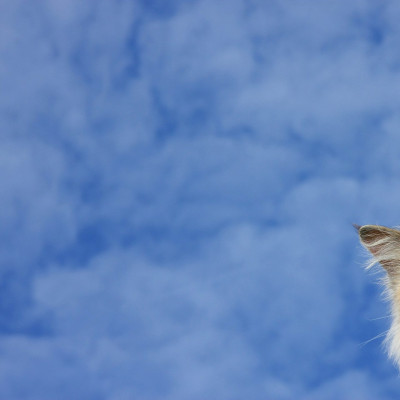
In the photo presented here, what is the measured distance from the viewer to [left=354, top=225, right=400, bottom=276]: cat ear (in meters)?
7.02

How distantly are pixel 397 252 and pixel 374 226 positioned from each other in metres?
0.54

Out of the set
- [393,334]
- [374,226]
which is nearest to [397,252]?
[374,226]

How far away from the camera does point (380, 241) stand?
7.08m

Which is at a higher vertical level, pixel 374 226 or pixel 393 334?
pixel 374 226

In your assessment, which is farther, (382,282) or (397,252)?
(382,282)

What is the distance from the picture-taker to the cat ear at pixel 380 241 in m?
7.02

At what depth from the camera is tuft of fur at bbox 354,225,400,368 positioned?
707cm

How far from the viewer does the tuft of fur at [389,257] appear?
7.07 metres

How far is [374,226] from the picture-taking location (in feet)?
22.9

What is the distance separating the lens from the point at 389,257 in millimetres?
7273

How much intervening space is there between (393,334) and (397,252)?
39.8 inches

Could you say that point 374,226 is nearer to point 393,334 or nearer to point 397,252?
point 397,252

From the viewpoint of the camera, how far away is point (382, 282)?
781cm

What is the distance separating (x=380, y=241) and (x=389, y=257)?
12.8 inches
